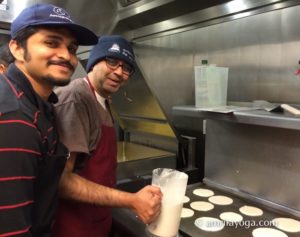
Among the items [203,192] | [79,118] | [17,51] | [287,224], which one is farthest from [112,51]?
[287,224]

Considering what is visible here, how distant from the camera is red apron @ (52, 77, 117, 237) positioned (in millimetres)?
1228

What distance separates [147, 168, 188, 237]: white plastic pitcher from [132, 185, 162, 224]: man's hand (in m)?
0.02

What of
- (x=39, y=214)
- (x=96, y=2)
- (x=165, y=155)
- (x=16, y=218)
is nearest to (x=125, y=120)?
(x=165, y=155)

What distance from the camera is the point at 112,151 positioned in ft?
4.38

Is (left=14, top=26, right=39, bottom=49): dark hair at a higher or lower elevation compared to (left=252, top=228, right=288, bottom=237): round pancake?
higher

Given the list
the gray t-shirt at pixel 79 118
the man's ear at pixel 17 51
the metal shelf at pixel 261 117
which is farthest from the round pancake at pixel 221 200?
the man's ear at pixel 17 51

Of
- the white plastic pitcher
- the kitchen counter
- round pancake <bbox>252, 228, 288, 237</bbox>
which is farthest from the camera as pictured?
the kitchen counter

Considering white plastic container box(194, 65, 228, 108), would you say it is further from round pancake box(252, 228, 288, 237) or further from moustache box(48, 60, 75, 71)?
moustache box(48, 60, 75, 71)

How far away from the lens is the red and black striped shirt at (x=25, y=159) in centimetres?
71

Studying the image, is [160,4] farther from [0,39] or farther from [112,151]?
[0,39]

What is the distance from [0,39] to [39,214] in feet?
5.54

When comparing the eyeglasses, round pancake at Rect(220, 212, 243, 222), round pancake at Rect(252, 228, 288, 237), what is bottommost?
round pancake at Rect(252, 228, 288, 237)

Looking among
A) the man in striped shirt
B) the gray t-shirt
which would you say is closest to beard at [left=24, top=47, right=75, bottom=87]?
the man in striped shirt

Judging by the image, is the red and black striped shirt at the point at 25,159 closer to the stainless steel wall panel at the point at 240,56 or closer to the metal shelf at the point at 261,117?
the metal shelf at the point at 261,117
